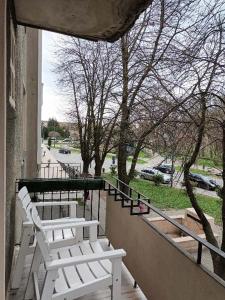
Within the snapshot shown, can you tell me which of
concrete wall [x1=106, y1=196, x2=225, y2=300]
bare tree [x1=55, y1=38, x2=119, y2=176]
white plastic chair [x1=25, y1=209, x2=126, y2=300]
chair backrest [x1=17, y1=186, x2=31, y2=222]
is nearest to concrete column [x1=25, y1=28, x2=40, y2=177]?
bare tree [x1=55, y1=38, x2=119, y2=176]

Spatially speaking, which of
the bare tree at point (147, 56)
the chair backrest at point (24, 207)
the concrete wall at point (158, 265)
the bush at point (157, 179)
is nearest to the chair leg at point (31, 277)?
the chair backrest at point (24, 207)

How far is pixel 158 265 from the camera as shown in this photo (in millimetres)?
2270

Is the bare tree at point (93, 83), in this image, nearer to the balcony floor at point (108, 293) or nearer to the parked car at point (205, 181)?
the parked car at point (205, 181)

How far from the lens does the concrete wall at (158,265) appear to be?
173 cm

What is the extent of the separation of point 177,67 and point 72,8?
3324 mm

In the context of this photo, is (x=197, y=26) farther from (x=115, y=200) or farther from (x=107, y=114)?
(x=107, y=114)

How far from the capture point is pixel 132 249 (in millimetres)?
2777

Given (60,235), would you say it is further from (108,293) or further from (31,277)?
(108,293)

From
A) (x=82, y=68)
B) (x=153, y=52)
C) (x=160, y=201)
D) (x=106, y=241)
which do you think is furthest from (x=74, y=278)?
(x=160, y=201)

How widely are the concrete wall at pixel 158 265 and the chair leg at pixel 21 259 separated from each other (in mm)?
950

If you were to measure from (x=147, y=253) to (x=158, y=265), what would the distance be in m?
0.21

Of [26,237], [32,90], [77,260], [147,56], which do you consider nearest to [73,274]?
[77,260]

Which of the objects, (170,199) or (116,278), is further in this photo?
(170,199)

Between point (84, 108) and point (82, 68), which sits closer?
point (82, 68)
